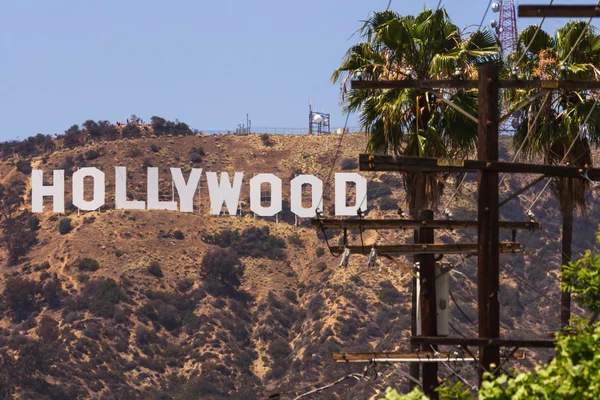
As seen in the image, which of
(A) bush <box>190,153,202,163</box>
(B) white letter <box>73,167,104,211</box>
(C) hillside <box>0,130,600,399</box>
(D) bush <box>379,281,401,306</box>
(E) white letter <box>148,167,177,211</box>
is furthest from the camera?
(A) bush <box>190,153,202,163</box>

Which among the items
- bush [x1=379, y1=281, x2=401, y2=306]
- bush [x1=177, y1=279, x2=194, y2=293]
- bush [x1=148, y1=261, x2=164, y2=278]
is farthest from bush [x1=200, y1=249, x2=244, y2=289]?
bush [x1=379, y1=281, x2=401, y2=306]

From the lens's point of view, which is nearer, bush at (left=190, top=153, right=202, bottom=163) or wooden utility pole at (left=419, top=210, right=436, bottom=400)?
wooden utility pole at (left=419, top=210, right=436, bottom=400)

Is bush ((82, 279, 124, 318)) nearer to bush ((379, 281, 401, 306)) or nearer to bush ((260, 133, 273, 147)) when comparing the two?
bush ((379, 281, 401, 306))

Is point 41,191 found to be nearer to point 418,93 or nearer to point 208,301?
point 208,301

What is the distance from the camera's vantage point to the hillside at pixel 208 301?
4464 inches

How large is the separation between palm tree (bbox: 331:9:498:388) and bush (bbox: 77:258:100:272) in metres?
96.7

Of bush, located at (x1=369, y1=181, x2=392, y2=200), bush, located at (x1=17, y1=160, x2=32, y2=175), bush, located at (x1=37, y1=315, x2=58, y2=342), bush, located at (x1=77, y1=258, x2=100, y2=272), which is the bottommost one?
bush, located at (x1=37, y1=315, x2=58, y2=342)

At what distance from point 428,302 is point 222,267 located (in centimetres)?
10238

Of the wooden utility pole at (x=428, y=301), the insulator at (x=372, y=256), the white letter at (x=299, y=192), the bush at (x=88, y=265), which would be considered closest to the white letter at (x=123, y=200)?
the bush at (x=88, y=265)

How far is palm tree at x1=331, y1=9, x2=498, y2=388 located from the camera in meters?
35.1

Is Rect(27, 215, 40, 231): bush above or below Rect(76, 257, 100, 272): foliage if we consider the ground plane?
above

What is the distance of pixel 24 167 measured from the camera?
6265 inches

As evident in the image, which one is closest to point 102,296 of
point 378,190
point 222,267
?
point 222,267

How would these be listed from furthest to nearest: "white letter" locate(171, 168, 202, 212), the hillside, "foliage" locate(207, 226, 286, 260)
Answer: "foliage" locate(207, 226, 286, 260) → "white letter" locate(171, 168, 202, 212) → the hillside
